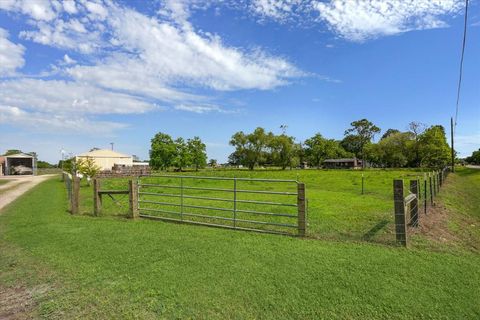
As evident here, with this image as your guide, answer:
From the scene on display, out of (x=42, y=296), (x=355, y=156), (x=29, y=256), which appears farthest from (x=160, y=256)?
(x=355, y=156)

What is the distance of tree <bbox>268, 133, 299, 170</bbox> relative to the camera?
67312 millimetres

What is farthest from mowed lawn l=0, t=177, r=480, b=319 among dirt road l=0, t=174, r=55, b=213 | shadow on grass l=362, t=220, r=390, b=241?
dirt road l=0, t=174, r=55, b=213

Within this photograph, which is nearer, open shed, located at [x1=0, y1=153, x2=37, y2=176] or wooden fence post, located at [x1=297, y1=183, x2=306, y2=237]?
wooden fence post, located at [x1=297, y1=183, x2=306, y2=237]

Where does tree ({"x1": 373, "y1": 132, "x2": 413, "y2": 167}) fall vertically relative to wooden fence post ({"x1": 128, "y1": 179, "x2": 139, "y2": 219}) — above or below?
above

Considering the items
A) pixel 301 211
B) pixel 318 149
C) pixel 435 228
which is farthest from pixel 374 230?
pixel 318 149

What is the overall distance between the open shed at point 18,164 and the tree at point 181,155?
24.0 m

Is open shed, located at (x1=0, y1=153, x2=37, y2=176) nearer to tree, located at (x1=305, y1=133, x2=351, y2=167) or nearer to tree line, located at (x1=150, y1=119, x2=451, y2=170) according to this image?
tree line, located at (x1=150, y1=119, x2=451, y2=170)

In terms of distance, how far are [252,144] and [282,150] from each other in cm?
678

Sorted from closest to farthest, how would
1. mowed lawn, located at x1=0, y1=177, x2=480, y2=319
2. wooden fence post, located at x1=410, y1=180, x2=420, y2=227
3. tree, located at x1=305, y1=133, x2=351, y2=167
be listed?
1. mowed lawn, located at x1=0, y1=177, x2=480, y2=319
2. wooden fence post, located at x1=410, y1=180, x2=420, y2=227
3. tree, located at x1=305, y1=133, x2=351, y2=167

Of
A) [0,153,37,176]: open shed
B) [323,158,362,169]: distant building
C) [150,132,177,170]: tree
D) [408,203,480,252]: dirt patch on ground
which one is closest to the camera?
[408,203,480,252]: dirt patch on ground

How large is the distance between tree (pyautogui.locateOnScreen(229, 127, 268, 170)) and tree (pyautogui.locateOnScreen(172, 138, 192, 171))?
409 inches

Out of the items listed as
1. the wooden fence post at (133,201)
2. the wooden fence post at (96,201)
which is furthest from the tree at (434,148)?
the wooden fence post at (96,201)

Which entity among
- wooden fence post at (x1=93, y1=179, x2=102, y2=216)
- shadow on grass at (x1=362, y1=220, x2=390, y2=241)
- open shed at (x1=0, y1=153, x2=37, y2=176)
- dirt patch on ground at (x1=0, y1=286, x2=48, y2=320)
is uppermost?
open shed at (x1=0, y1=153, x2=37, y2=176)

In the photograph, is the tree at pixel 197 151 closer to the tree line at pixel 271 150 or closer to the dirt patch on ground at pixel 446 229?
the tree line at pixel 271 150
